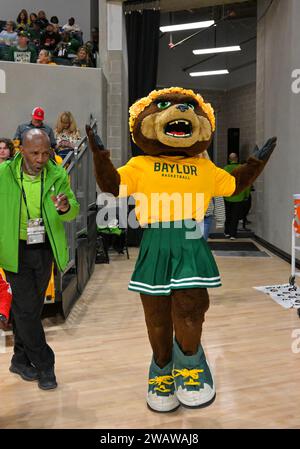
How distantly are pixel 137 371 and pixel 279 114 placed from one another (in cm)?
592

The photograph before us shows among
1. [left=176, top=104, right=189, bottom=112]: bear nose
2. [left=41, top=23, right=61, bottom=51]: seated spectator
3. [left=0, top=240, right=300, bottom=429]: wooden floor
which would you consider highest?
[left=41, top=23, right=61, bottom=51]: seated spectator

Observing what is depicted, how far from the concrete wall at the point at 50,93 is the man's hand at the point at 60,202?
19.7 feet

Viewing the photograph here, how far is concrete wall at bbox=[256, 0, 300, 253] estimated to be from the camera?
7.16m

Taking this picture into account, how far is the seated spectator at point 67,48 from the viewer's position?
9328 millimetres

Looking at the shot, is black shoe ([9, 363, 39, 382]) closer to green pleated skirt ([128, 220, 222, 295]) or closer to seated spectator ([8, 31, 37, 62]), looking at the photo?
green pleated skirt ([128, 220, 222, 295])

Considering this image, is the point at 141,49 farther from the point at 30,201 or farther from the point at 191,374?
the point at 191,374

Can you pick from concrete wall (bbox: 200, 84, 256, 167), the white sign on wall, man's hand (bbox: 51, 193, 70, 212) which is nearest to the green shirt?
man's hand (bbox: 51, 193, 70, 212)

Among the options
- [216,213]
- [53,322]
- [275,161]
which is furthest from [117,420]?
[275,161]

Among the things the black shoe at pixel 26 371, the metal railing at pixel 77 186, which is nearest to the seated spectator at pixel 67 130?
the metal railing at pixel 77 186

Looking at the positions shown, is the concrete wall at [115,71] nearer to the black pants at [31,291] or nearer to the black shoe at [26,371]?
the black shoe at [26,371]

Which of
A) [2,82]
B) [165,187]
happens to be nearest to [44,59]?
[2,82]

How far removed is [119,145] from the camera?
29.1 feet

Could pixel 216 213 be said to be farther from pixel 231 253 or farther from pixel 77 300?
pixel 231 253

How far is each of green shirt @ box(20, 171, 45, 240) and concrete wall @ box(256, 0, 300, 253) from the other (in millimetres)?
4841
